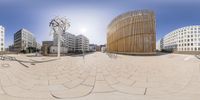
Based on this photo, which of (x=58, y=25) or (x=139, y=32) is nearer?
(x=58, y=25)

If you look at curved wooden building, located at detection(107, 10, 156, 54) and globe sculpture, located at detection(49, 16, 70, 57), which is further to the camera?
curved wooden building, located at detection(107, 10, 156, 54)

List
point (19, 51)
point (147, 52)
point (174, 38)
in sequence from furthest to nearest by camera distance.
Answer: point (174, 38)
point (147, 52)
point (19, 51)

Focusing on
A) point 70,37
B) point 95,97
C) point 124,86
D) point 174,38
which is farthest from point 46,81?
point 70,37

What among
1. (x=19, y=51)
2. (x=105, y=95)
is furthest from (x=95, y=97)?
(x=19, y=51)

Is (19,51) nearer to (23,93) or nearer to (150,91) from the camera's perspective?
(23,93)

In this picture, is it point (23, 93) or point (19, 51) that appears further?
point (19, 51)

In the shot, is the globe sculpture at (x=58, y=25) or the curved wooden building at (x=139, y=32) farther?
the curved wooden building at (x=139, y=32)

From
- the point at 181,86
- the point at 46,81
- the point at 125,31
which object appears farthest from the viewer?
the point at 125,31

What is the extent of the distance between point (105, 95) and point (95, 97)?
1.07 feet

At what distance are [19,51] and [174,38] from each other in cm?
6652

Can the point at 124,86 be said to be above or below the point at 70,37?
below

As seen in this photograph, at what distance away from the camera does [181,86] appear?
15.2 feet

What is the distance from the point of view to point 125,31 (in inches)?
1129

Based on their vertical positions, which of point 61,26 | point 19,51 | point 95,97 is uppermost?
point 61,26
